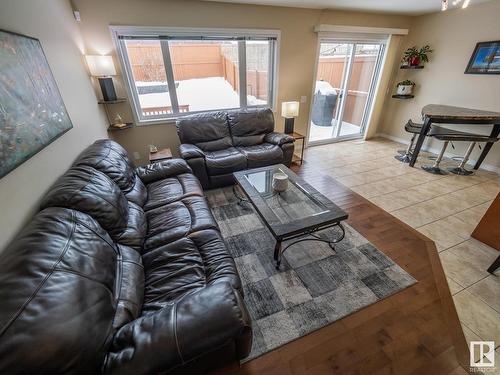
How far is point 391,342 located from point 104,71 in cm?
381

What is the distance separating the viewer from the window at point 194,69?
2.94 meters

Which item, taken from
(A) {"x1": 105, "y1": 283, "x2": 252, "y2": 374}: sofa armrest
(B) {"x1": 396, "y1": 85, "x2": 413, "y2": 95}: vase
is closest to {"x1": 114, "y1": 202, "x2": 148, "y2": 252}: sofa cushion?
(A) {"x1": 105, "y1": 283, "x2": 252, "y2": 374}: sofa armrest

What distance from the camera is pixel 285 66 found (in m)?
3.65

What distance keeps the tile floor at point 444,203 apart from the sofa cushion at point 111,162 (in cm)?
277

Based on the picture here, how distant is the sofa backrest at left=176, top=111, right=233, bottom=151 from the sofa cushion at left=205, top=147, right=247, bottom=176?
1.05 ft

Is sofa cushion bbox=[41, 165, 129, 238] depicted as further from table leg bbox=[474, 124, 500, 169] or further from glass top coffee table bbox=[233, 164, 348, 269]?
table leg bbox=[474, 124, 500, 169]

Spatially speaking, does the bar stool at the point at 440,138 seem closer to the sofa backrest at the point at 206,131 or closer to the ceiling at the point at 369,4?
the ceiling at the point at 369,4

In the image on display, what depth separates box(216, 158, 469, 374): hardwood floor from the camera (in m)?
1.26

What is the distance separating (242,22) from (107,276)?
3548 millimetres

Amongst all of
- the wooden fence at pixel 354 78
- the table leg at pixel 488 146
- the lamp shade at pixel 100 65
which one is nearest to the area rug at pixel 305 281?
the lamp shade at pixel 100 65

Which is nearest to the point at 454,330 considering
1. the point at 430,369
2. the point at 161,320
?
the point at 430,369

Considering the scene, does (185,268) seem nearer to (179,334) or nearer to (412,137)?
(179,334)

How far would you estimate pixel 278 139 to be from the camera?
3.29 metres

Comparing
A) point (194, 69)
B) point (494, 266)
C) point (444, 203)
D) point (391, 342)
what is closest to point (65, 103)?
point (194, 69)
